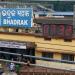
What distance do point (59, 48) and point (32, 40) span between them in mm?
1569

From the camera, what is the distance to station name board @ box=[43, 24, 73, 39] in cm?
1568

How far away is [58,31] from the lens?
52.3 ft

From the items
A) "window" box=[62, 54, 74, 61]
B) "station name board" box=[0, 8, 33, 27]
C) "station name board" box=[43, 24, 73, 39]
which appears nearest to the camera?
"window" box=[62, 54, 74, 61]

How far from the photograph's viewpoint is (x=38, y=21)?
17.6 m

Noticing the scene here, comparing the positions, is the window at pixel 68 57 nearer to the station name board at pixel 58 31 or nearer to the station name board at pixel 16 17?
the station name board at pixel 58 31

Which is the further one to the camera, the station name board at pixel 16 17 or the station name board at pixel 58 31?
the station name board at pixel 16 17

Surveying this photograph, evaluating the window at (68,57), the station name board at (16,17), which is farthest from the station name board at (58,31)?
the station name board at (16,17)

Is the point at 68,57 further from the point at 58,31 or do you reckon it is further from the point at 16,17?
the point at 16,17

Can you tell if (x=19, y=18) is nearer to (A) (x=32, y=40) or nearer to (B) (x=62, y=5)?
(A) (x=32, y=40)

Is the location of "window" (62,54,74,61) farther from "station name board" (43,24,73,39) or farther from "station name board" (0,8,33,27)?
"station name board" (0,8,33,27)

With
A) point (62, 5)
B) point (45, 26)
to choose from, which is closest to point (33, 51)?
point (45, 26)

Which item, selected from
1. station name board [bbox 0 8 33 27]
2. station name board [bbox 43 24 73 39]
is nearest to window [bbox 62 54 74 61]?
station name board [bbox 43 24 73 39]

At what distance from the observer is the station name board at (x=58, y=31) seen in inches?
617

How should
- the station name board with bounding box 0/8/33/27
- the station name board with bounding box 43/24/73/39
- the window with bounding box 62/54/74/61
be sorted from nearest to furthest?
the window with bounding box 62/54/74/61, the station name board with bounding box 43/24/73/39, the station name board with bounding box 0/8/33/27
